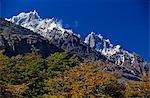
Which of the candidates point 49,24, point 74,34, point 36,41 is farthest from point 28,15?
point 36,41

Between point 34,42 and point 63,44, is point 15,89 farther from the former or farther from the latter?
point 63,44

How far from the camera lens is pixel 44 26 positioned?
6934 inches

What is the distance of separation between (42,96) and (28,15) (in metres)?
167

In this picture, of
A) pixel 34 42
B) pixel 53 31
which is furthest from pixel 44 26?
pixel 34 42

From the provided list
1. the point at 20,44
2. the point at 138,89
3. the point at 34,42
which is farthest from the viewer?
the point at 34,42

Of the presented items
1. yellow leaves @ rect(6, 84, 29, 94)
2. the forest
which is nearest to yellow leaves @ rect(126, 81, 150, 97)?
the forest

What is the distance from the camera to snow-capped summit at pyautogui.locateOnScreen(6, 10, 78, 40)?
540 ft

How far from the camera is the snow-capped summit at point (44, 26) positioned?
165 meters

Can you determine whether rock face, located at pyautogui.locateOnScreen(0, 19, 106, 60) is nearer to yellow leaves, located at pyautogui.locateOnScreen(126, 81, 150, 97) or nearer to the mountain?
the mountain

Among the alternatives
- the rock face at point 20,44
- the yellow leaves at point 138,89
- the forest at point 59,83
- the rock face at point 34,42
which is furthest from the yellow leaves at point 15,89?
the rock face at point 20,44

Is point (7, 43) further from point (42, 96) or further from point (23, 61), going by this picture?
point (42, 96)

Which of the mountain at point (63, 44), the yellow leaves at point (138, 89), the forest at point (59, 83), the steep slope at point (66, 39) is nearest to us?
the forest at point (59, 83)

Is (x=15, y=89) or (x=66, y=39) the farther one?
(x=66, y=39)

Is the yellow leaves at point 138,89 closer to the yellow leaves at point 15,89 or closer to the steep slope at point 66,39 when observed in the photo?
the yellow leaves at point 15,89
